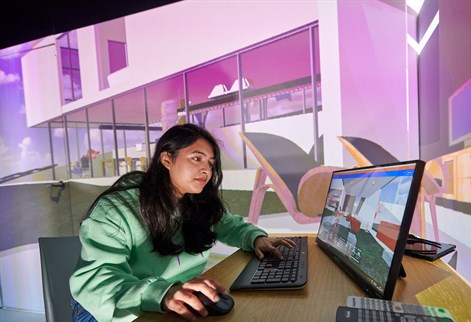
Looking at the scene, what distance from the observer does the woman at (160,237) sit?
0.73m

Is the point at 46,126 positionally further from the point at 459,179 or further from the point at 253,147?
→ the point at 459,179

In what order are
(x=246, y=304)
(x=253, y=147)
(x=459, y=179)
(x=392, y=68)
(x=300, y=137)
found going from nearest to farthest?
(x=246, y=304)
(x=459, y=179)
(x=392, y=68)
(x=300, y=137)
(x=253, y=147)

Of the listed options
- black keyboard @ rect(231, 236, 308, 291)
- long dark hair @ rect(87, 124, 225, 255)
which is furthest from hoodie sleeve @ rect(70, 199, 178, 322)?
black keyboard @ rect(231, 236, 308, 291)

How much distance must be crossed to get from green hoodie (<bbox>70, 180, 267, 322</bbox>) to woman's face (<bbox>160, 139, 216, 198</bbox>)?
16cm

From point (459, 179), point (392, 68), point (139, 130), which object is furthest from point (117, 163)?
point (459, 179)

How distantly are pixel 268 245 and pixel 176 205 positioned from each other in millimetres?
376

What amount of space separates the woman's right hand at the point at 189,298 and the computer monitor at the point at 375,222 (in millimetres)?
380

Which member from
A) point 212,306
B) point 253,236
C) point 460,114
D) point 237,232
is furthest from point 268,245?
point 460,114

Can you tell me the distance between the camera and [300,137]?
2.43 metres

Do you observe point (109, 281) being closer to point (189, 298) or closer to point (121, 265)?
point (121, 265)

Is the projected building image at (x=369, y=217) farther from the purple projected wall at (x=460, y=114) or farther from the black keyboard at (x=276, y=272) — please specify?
the purple projected wall at (x=460, y=114)

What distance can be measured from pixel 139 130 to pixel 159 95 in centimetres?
39

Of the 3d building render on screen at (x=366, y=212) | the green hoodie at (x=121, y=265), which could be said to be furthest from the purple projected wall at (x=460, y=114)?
the green hoodie at (x=121, y=265)

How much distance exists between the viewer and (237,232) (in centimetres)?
133
